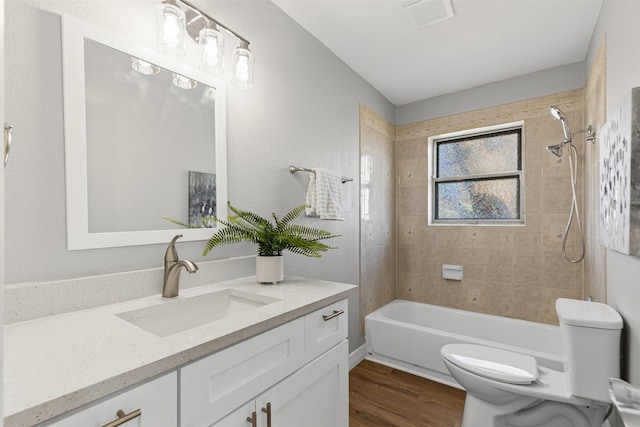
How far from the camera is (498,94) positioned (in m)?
2.71

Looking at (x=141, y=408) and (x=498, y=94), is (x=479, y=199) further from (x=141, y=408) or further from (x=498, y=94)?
(x=141, y=408)

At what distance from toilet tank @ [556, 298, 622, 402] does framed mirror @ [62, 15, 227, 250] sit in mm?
1667

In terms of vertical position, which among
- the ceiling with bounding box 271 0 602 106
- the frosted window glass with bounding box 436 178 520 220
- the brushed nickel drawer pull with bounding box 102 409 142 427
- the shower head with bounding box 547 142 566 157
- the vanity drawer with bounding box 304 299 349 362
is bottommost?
the vanity drawer with bounding box 304 299 349 362

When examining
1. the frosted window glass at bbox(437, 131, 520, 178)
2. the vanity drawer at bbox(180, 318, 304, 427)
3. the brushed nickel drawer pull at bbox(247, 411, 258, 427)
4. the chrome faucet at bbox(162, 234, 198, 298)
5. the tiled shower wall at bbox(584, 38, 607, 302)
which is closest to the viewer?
the vanity drawer at bbox(180, 318, 304, 427)

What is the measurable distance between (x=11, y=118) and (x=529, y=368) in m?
2.24

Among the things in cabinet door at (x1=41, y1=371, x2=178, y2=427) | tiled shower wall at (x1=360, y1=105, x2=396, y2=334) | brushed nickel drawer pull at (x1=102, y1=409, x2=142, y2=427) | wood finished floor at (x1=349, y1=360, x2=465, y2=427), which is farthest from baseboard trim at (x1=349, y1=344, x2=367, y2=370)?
brushed nickel drawer pull at (x1=102, y1=409, x2=142, y2=427)

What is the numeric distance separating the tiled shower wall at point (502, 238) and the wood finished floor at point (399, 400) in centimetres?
69

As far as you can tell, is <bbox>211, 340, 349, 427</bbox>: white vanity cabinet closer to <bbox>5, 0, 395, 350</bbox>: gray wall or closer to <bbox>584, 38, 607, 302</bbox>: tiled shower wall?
<bbox>5, 0, 395, 350</bbox>: gray wall

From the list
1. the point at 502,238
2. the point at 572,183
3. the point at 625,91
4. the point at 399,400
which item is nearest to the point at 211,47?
the point at 625,91

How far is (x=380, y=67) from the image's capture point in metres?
2.49

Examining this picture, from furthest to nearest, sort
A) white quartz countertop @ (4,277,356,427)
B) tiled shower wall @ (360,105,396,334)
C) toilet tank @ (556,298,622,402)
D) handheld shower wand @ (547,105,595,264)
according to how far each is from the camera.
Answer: tiled shower wall @ (360,105,396,334), handheld shower wand @ (547,105,595,264), toilet tank @ (556,298,622,402), white quartz countertop @ (4,277,356,427)

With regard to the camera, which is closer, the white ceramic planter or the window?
the white ceramic planter

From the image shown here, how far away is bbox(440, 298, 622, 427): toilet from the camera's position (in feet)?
4.25

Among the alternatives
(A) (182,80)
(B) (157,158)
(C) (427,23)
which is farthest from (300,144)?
(C) (427,23)
